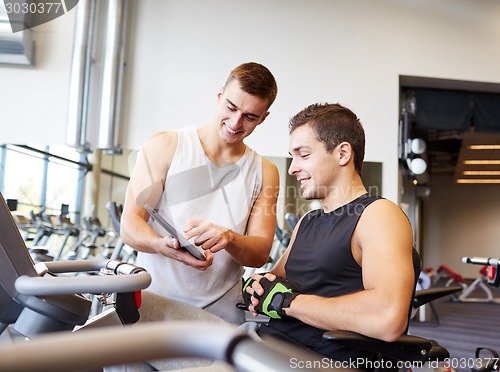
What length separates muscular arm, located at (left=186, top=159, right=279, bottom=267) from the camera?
1489mm

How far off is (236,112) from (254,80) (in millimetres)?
109

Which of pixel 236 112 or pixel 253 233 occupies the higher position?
pixel 236 112

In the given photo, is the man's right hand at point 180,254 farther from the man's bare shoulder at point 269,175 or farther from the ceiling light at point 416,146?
the ceiling light at point 416,146

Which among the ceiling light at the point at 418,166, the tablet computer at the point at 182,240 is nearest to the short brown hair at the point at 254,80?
the tablet computer at the point at 182,240

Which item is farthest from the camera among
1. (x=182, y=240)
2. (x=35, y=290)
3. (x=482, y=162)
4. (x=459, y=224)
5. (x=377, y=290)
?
(x=459, y=224)

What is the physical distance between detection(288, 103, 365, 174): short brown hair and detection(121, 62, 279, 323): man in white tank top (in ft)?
0.66

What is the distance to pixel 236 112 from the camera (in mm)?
1688

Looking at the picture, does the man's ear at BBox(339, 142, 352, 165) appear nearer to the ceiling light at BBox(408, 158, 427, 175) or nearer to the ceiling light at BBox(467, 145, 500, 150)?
the ceiling light at BBox(408, 158, 427, 175)

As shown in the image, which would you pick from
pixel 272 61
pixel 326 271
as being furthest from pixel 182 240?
pixel 272 61

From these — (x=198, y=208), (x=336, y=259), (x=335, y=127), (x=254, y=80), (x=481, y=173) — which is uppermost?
(x=481, y=173)

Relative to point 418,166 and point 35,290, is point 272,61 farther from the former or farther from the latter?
point 35,290

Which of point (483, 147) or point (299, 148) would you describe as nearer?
point (299, 148)

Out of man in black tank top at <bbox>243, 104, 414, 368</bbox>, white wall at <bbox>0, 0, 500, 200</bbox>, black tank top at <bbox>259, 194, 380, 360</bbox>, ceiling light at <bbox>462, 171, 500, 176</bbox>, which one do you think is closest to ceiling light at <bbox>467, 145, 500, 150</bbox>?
ceiling light at <bbox>462, 171, 500, 176</bbox>

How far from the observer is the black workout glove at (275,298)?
4.58 ft
